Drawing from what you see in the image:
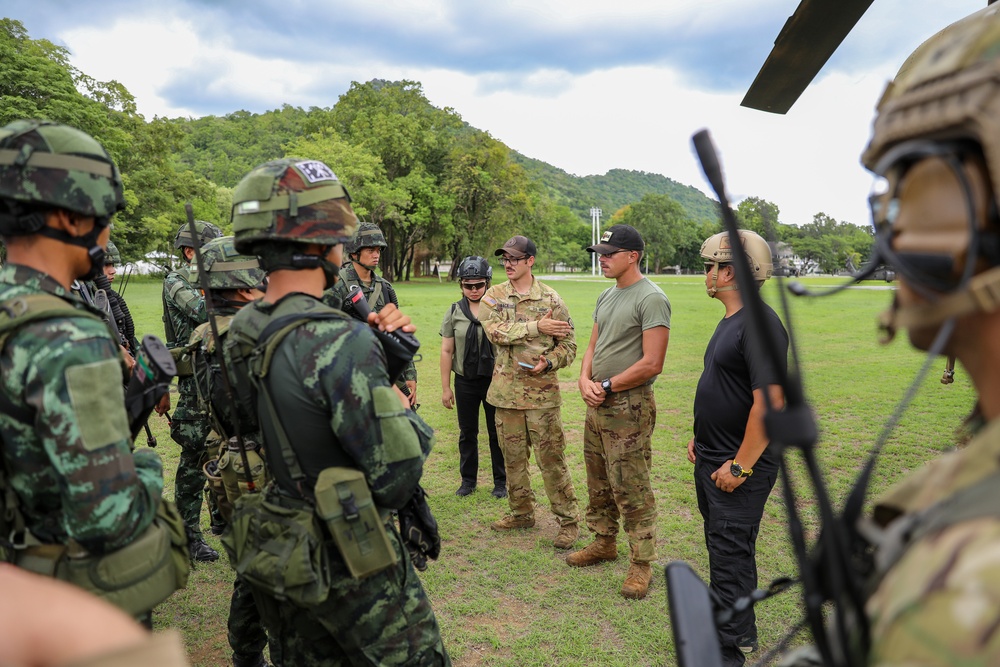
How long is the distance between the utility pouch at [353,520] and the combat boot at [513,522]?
3322 millimetres

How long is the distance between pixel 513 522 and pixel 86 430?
4.20 m

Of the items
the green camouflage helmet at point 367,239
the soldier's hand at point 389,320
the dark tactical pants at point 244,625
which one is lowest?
the dark tactical pants at point 244,625

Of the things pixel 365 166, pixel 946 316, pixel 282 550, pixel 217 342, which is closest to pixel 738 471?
pixel 282 550

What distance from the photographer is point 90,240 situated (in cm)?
216

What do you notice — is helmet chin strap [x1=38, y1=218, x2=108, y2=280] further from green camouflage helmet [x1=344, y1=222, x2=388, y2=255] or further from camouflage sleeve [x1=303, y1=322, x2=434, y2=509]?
green camouflage helmet [x1=344, y1=222, x2=388, y2=255]

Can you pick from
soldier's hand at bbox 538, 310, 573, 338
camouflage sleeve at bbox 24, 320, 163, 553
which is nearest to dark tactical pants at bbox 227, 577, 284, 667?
camouflage sleeve at bbox 24, 320, 163, 553

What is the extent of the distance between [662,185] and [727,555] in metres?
205

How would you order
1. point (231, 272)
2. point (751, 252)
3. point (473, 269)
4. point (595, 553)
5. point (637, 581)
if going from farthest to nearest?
1. point (473, 269)
2. point (595, 553)
3. point (637, 581)
4. point (231, 272)
5. point (751, 252)

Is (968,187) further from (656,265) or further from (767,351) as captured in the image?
(656,265)

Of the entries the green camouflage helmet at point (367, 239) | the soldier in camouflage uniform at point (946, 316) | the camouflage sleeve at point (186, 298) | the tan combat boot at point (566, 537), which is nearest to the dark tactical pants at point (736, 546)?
the tan combat boot at point (566, 537)

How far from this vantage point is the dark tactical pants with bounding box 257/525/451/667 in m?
2.37

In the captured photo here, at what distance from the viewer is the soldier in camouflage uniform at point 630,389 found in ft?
14.3

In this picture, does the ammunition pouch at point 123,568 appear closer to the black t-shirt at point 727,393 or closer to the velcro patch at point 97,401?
the velcro patch at point 97,401

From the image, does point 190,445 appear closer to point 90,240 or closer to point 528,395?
point 528,395
